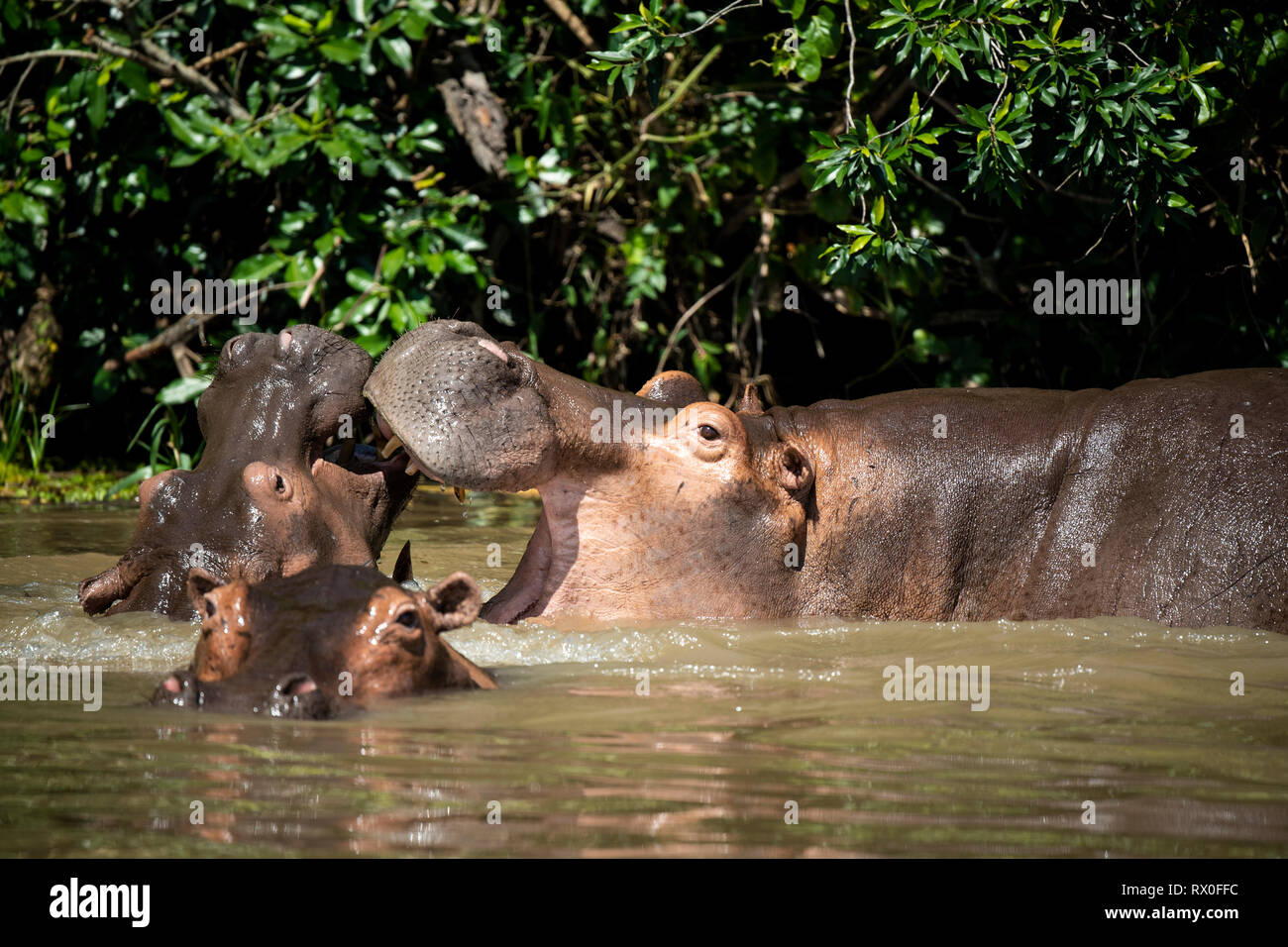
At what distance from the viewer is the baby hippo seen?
360 cm

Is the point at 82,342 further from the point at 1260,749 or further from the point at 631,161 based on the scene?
the point at 1260,749

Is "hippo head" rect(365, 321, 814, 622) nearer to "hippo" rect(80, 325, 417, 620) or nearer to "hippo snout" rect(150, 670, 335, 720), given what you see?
"hippo" rect(80, 325, 417, 620)

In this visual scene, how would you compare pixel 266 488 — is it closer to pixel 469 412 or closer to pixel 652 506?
pixel 469 412

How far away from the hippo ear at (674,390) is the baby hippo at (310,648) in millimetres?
1399

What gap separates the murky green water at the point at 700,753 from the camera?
2.74 metres

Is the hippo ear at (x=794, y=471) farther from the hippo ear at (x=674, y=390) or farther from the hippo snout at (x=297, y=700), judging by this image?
the hippo snout at (x=297, y=700)

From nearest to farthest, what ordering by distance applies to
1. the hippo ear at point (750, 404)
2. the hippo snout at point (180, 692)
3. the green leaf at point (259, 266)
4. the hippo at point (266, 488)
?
the hippo snout at point (180, 692) → the hippo at point (266, 488) → the hippo ear at point (750, 404) → the green leaf at point (259, 266)

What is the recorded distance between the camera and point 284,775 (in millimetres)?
3062

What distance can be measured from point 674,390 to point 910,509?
83cm

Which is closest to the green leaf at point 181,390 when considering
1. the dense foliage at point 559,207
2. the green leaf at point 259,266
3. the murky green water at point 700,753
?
the dense foliage at point 559,207

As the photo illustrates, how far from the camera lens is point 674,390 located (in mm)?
5090

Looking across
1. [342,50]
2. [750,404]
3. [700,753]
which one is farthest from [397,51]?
[700,753]

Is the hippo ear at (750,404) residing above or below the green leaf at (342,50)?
below

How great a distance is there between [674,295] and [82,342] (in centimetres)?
377
